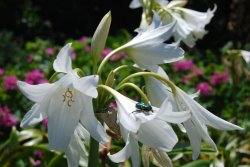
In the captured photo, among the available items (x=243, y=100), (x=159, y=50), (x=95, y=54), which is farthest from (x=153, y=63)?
(x=243, y=100)

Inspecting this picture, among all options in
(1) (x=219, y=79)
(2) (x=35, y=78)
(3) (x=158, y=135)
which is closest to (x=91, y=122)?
(3) (x=158, y=135)

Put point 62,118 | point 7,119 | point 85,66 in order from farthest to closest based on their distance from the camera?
point 85,66, point 7,119, point 62,118

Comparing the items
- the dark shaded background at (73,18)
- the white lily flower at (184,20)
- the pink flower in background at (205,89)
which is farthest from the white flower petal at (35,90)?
the dark shaded background at (73,18)

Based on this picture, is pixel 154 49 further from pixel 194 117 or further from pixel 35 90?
pixel 35 90

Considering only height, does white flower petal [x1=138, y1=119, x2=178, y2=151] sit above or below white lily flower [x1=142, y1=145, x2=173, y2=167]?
above

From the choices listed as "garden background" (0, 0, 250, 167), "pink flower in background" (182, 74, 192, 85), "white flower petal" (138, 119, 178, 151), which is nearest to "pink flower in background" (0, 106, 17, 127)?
"garden background" (0, 0, 250, 167)

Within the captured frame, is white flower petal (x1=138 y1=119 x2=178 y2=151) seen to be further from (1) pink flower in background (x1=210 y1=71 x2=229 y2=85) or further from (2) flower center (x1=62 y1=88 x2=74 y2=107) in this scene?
(1) pink flower in background (x1=210 y1=71 x2=229 y2=85)
